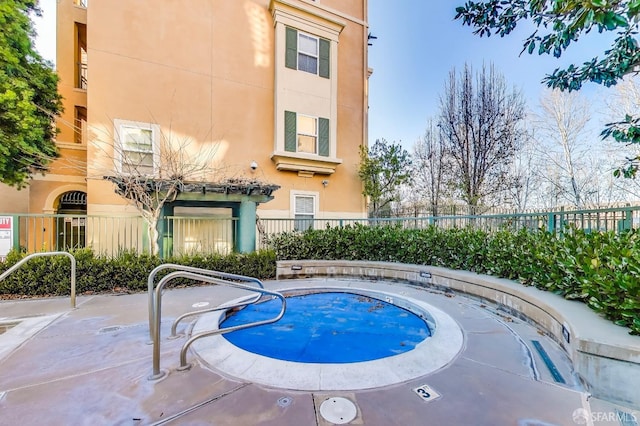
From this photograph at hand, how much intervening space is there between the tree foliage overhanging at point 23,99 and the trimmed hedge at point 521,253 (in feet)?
23.5

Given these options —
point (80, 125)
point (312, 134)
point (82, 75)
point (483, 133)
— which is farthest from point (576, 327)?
point (82, 75)

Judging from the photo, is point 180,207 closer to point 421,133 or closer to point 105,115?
point 105,115

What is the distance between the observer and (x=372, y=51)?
531 inches

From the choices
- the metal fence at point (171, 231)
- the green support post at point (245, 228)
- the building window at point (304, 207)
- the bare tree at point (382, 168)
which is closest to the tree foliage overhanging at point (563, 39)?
the metal fence at point (171, 231)

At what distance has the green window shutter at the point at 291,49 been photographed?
10266 millimetres

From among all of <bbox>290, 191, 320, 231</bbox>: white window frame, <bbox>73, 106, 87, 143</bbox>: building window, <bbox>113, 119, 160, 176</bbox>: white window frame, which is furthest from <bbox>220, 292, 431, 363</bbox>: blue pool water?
<bbox>73, 106, 87, 143</bbox>: building window

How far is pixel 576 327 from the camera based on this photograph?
2775 mm

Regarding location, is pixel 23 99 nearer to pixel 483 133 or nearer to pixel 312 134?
pixel 312 134

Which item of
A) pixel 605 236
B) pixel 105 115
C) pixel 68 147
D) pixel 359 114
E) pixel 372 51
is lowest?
pixel 605 236

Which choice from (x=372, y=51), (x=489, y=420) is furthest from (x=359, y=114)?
(x=489, y=420)

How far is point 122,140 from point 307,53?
7066 mm

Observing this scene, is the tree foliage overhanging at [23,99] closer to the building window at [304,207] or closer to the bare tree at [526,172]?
the building window at [304,207]

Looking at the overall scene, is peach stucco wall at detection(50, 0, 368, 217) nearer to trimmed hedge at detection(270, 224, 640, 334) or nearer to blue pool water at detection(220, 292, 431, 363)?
trimmed hedge at detection(270, 224, 640, 334)

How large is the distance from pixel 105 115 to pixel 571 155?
2095 cm
